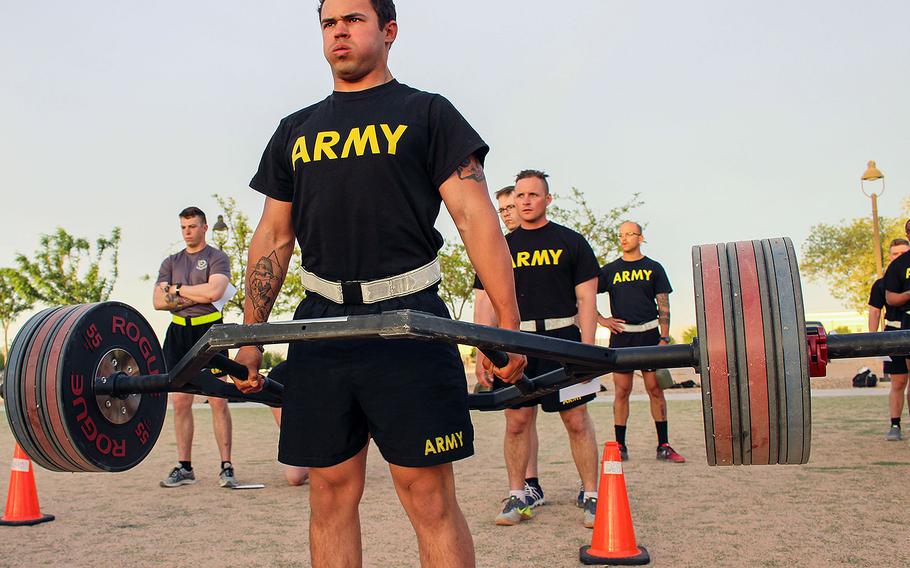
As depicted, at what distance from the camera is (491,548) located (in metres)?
4.78

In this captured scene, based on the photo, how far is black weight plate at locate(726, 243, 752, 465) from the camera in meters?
2.43

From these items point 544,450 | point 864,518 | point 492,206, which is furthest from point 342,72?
point 544,450

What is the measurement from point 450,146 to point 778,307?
3.70ft

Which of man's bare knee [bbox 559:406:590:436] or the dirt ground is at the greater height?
man's bare knee [bbox 559:406:590:436]

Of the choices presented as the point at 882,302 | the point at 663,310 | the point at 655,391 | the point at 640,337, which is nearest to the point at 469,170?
the point at 655,391

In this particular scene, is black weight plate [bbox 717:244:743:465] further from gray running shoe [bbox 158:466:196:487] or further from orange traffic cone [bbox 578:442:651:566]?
gray running shoe [bbox 158:466:196:487]

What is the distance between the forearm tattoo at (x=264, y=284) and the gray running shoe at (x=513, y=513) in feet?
9.06

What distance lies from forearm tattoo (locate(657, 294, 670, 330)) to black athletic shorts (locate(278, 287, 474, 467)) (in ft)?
19.9

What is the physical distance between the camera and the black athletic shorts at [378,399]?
2725 millimetres

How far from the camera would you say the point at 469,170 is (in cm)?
287

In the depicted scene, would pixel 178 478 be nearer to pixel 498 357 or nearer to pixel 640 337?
pixel 640 337

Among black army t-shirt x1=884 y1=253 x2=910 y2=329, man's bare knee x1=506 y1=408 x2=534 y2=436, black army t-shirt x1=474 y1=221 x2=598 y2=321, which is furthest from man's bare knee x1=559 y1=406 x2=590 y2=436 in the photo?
black army t-shirt x1=884 y1=253 x2=910 y2=329

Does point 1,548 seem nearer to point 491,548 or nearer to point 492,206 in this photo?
point 491,548

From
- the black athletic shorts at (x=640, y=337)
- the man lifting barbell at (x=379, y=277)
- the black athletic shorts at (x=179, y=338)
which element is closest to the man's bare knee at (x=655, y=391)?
the black athletic shorts at (x=640, y=337)
